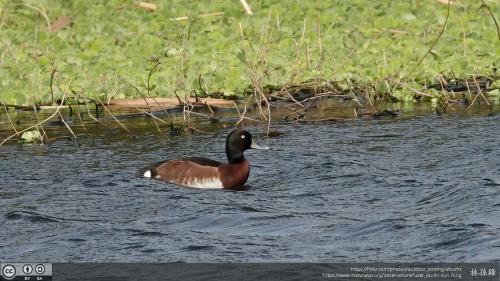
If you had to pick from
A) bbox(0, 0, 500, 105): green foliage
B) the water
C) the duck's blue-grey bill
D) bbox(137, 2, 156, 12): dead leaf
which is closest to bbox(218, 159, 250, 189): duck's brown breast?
the water

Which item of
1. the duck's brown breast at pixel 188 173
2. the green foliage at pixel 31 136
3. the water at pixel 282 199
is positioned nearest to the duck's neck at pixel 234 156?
the duck's brown breast at pixel 188 173

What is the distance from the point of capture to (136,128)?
16.9m

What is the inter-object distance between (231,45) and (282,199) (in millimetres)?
6943

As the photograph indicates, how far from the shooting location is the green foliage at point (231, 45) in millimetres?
18016

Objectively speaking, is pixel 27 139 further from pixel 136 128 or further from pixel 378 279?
pixel 378 279

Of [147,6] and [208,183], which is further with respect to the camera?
[147,6]

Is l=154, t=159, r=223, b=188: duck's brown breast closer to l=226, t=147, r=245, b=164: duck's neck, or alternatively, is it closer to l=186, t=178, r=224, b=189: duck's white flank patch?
l=186, t=178, r=224, b=189: duck's white flank patch

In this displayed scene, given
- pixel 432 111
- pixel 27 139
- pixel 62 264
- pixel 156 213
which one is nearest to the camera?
Result: pixel 62 264

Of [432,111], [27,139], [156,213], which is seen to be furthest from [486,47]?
[156,213]

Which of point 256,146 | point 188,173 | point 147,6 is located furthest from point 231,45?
point 188,173

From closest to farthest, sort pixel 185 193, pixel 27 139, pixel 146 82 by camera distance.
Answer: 1. pixel 185 193
2. pixel 27 139
3. pixel 146 82

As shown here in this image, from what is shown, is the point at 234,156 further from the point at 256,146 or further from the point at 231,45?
the point at 231,45

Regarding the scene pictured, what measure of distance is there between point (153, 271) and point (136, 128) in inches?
257

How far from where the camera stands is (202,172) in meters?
13.8
